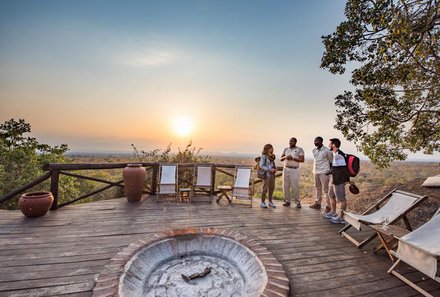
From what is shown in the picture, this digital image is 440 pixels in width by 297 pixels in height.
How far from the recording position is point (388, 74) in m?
4.51

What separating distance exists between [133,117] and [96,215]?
6.79 m

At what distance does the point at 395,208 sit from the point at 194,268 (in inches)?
134

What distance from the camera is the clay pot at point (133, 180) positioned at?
5281 mm

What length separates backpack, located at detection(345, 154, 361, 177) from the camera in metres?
3.99

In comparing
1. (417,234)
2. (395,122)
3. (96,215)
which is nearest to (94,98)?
(96,215)

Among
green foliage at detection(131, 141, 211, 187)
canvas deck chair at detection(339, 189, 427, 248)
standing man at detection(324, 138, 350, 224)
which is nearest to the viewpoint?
canvas deck chair at detection(339, 189, 427, 248)

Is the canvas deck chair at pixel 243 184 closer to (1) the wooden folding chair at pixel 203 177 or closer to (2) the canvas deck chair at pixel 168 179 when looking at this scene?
(1) the wooden folding chair at pixel 203 177

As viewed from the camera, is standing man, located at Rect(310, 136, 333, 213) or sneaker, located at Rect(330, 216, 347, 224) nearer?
sneaker, located at Rect(330, 216, 347, 224)

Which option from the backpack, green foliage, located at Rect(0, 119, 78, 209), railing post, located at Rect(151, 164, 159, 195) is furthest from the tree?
green foliage, located at Rect(0, 119, 78, 209)

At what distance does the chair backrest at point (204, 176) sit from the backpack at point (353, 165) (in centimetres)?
361

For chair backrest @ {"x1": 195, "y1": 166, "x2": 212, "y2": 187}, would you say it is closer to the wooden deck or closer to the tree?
the wooden deck

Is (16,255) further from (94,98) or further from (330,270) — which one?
(94,98)

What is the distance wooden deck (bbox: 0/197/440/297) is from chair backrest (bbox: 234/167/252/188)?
793 mm

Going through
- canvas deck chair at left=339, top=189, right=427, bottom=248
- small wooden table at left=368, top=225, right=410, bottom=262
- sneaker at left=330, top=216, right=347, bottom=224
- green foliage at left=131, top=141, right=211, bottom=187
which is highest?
green foliage at left=131, top=141, right=211, bottom=187
